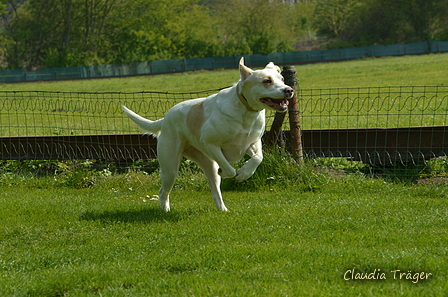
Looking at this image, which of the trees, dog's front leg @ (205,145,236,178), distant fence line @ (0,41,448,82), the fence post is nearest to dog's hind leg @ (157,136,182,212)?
dog's front leg @ (205,145,236,178)

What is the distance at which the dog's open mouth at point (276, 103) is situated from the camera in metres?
6.03

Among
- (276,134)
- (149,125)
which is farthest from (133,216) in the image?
(276,134)

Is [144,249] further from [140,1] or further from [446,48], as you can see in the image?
[140,1]

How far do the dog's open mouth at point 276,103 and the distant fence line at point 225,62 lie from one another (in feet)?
177

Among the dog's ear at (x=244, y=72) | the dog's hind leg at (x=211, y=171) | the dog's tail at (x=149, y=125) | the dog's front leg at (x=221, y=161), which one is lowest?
the dog's hind leg at (x=211, y=171)

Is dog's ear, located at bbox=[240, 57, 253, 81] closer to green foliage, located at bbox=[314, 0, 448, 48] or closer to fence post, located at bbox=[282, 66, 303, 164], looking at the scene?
fence post, located at bbox=[282, 66, 303, 164]

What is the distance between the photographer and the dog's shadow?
6.71m

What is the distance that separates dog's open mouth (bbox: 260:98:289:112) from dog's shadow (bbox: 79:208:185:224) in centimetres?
179

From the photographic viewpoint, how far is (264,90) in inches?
237

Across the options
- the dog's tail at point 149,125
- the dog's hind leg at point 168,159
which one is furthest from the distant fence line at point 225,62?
the dog's hind leg at point 168,159

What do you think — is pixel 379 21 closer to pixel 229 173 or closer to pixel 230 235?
pixel 229 173

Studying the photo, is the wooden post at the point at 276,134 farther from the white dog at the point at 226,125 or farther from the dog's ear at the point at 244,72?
the dog's ear at the point at 244,72

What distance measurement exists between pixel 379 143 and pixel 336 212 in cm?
289

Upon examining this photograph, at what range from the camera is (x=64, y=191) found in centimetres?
901
